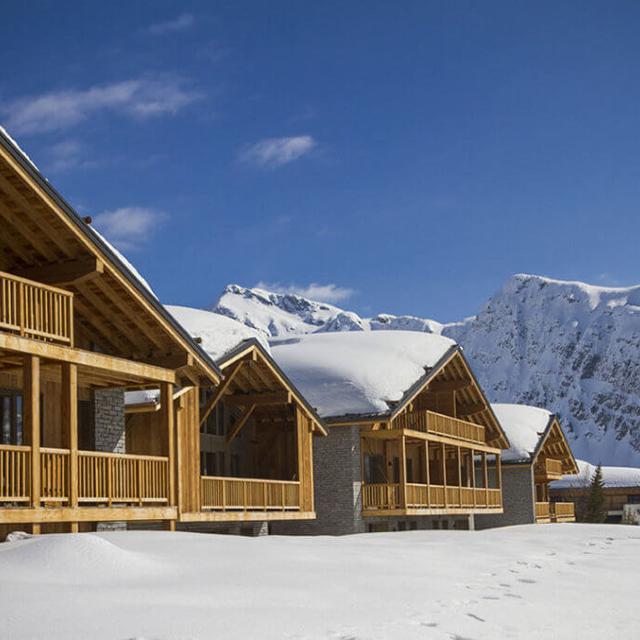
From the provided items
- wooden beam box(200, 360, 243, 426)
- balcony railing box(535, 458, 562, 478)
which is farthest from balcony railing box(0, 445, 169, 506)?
balcony railing box(535, 458, 562, 478)

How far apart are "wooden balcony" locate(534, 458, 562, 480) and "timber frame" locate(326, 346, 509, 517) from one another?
8042 mm

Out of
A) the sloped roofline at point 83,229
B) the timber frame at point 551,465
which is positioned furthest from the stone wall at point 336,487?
the timber frame at point 551,465

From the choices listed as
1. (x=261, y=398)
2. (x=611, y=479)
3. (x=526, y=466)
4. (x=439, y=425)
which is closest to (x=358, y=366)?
(x=439, y=425)

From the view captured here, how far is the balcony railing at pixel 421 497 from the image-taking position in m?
32.6

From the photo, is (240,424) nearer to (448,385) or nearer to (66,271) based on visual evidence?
(66,271)

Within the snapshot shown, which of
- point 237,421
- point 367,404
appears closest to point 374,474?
point 367,404

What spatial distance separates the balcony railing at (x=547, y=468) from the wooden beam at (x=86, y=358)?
3616 centimetres

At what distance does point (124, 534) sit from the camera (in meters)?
15.8

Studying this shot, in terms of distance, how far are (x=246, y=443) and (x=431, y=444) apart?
10.5m

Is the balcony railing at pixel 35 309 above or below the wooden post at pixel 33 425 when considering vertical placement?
above

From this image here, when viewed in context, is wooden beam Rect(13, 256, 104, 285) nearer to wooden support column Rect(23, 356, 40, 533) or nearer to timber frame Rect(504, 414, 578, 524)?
wooden support column Rect(23, 356, 40, 533)

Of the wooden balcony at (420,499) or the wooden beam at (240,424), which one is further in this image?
the wooden balcony at (420,499)

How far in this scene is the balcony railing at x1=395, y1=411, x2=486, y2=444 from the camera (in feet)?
116

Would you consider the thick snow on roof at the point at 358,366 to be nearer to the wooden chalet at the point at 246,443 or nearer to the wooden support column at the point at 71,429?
the wooden chalet at the point at 246,443
